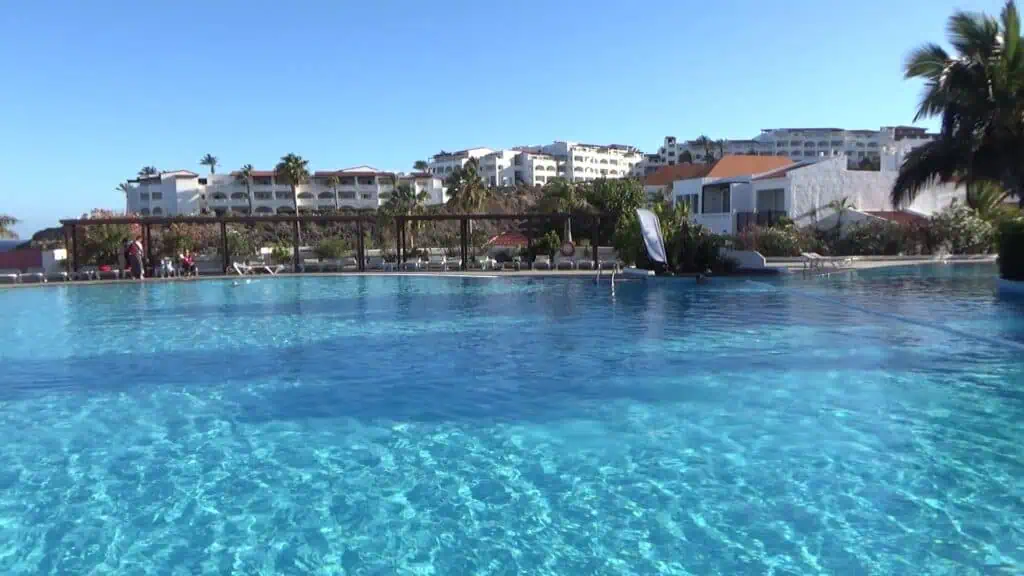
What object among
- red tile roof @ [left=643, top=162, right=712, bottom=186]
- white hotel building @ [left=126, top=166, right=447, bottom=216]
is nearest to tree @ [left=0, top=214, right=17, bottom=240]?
white hotel building @ [left=126, top=166, right=447, bottom=216]

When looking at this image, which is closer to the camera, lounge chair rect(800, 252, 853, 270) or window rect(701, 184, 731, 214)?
lounge chair rect(800, 252, 853, 270)

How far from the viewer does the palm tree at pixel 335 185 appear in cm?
8531

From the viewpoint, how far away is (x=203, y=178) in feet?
290

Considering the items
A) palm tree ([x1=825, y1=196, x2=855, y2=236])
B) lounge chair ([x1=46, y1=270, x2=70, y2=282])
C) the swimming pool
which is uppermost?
palm tree ([x1=825, y1=196, x2=855, y2=236])

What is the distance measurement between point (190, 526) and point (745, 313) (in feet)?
44.8

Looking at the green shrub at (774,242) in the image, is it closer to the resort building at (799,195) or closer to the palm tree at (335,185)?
the resort building at (799,195)

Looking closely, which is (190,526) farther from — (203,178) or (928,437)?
(203,178)

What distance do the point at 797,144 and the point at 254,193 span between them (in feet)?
274

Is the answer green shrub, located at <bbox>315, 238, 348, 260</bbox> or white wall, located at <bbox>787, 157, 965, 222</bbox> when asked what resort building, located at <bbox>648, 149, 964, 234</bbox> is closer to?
white wall, located at <bbox>787, 157, 965, 222</bbox>

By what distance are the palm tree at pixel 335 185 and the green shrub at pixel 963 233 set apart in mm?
64819

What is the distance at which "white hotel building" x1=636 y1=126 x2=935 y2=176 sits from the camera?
397 feet

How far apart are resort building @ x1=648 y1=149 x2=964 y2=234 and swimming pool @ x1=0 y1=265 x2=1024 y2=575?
2345 cm

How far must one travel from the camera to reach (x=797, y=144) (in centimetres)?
12219

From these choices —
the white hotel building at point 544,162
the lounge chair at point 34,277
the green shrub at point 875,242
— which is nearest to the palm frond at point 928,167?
the green shrub at point 875,242
